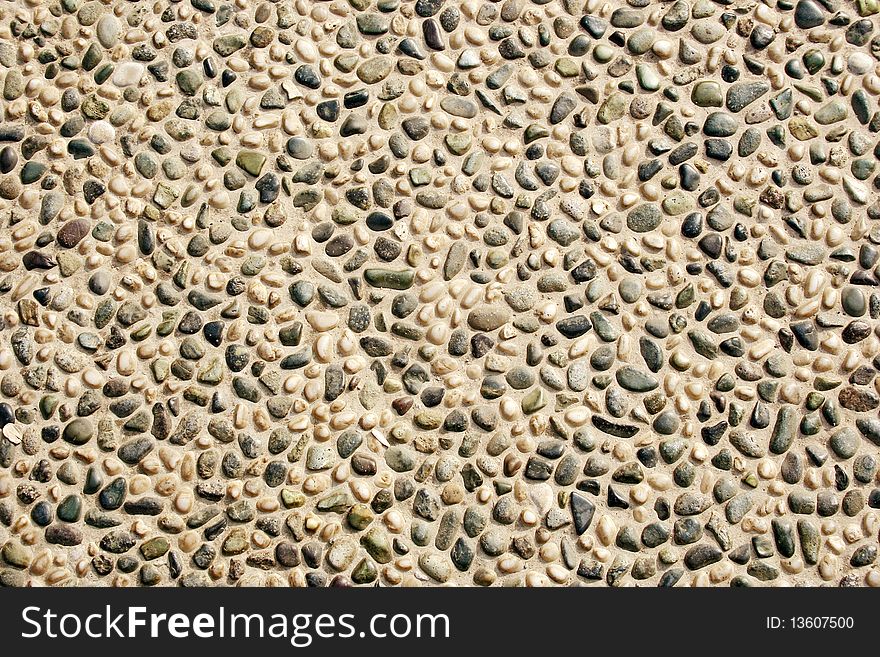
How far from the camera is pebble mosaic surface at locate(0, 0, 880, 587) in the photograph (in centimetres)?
105

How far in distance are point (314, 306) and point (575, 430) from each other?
0.33m

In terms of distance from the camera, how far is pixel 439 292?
1.08 metres

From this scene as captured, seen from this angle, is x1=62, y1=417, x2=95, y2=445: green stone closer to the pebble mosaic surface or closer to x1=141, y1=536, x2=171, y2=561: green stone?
the pebble mosaic surface

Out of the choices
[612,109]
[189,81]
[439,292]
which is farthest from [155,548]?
[612,109]

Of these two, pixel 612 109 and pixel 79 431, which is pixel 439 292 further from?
pixel 79 431

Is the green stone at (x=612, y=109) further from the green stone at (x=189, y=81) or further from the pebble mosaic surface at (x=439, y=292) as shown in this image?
the green stone at (x=189, y=81)

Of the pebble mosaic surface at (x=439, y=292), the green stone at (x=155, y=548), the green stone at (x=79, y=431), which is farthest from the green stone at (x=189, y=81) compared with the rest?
the green stone at (x=155, y=548)

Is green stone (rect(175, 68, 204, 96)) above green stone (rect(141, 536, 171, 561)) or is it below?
above

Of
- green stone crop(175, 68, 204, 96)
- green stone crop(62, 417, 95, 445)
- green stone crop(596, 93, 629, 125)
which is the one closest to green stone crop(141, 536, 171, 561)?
green stone crop(62, 417, 95, 445)

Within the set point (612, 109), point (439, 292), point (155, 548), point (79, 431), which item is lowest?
point (155, 548)

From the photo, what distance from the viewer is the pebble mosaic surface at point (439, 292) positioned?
1.05m

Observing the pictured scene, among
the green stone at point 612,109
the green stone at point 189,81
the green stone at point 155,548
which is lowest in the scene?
the green stone at point 155,548

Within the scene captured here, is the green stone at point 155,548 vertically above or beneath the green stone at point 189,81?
beneath

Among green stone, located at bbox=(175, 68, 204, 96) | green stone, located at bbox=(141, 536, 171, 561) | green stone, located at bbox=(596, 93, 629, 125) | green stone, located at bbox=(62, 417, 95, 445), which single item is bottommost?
green stone, located at bbox=(141, 536, 171, 561)
